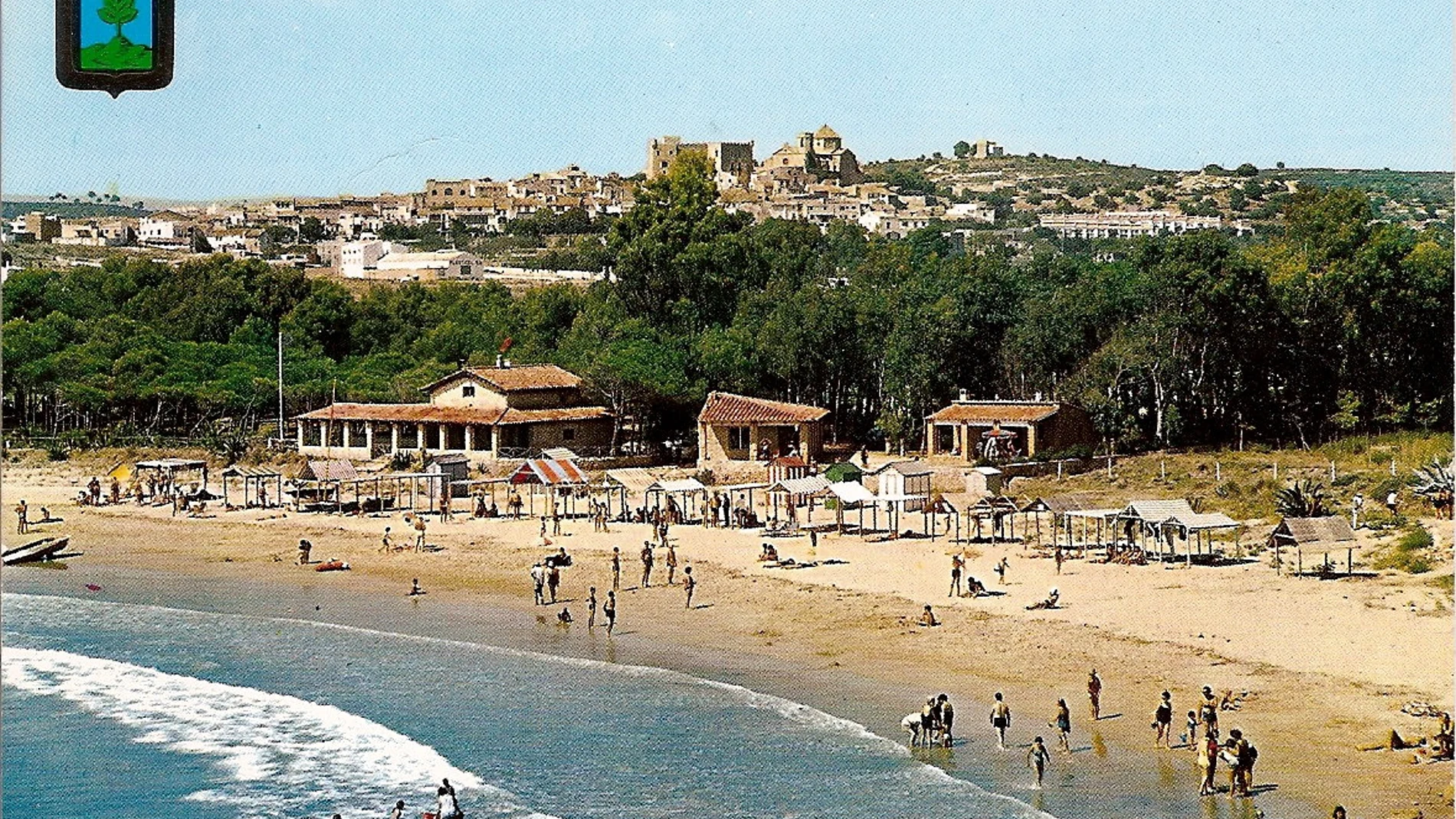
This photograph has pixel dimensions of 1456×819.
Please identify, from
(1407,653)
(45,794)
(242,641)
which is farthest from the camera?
(242,641)

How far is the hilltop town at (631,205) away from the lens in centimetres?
11662

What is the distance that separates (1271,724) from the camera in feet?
67.3

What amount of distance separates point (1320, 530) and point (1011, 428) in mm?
17224

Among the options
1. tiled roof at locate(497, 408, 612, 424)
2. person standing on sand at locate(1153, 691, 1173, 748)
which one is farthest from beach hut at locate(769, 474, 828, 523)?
person standing on sand at locate(1153, 691, 1173, 748)

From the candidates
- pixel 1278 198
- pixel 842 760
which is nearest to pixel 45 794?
pixel 842 760

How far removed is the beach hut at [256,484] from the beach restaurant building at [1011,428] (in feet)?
55.6

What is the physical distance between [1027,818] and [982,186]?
161 meters

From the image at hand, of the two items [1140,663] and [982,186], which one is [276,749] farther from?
[982,186]

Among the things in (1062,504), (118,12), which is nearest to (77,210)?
(1062,504)

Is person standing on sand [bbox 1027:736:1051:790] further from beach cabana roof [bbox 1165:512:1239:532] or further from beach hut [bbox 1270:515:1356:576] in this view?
beach cabana roof [bbox 1165:512:1239:532]

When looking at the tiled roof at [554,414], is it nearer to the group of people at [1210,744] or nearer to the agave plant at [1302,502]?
the agave plant at [1302,502]

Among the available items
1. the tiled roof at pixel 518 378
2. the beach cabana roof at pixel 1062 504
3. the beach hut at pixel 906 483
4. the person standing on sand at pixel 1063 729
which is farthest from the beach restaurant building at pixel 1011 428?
the person standing on sand at pixel 1063 729

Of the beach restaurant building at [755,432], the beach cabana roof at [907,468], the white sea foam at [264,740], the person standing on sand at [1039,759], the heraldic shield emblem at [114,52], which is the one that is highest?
the heraldic shield emblem at [114,52]

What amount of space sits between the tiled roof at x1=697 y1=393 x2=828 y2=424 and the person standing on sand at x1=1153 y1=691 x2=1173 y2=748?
25532 mm
